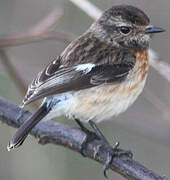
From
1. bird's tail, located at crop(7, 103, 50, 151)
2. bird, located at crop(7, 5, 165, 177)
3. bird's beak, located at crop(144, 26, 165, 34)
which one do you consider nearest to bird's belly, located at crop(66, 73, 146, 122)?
bird, located at crop(7, 5, 165, 177)

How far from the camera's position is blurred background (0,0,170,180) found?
7.20 m

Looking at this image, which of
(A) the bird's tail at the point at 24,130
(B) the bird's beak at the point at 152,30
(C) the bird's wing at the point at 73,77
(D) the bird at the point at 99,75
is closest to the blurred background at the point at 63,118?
(D) the bird at the point at 99,75

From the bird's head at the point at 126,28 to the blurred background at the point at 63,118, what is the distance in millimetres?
459

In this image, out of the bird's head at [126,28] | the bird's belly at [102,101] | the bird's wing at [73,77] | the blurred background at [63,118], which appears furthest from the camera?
the blurred background at [63,118]

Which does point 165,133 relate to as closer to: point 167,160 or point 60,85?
point 60,85

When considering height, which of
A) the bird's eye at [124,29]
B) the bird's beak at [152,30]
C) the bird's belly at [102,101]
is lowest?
the bird's belly at [102,101]

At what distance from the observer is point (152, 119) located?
6520 mm

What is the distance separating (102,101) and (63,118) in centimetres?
243

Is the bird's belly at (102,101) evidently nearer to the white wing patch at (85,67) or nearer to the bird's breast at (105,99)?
the bird's breast at (105,99)

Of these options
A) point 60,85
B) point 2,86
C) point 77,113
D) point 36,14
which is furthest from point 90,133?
point 36,14

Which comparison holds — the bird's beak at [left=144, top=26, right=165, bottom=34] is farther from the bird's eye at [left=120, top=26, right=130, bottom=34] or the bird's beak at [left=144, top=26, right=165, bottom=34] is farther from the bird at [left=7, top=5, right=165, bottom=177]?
the bird's eye at [left=120, top=26, right=130, bottom=34]

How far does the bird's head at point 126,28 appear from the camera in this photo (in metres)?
6.14

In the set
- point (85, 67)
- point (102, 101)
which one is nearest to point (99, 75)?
point (85, 67)

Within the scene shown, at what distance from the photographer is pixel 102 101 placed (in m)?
5.78
